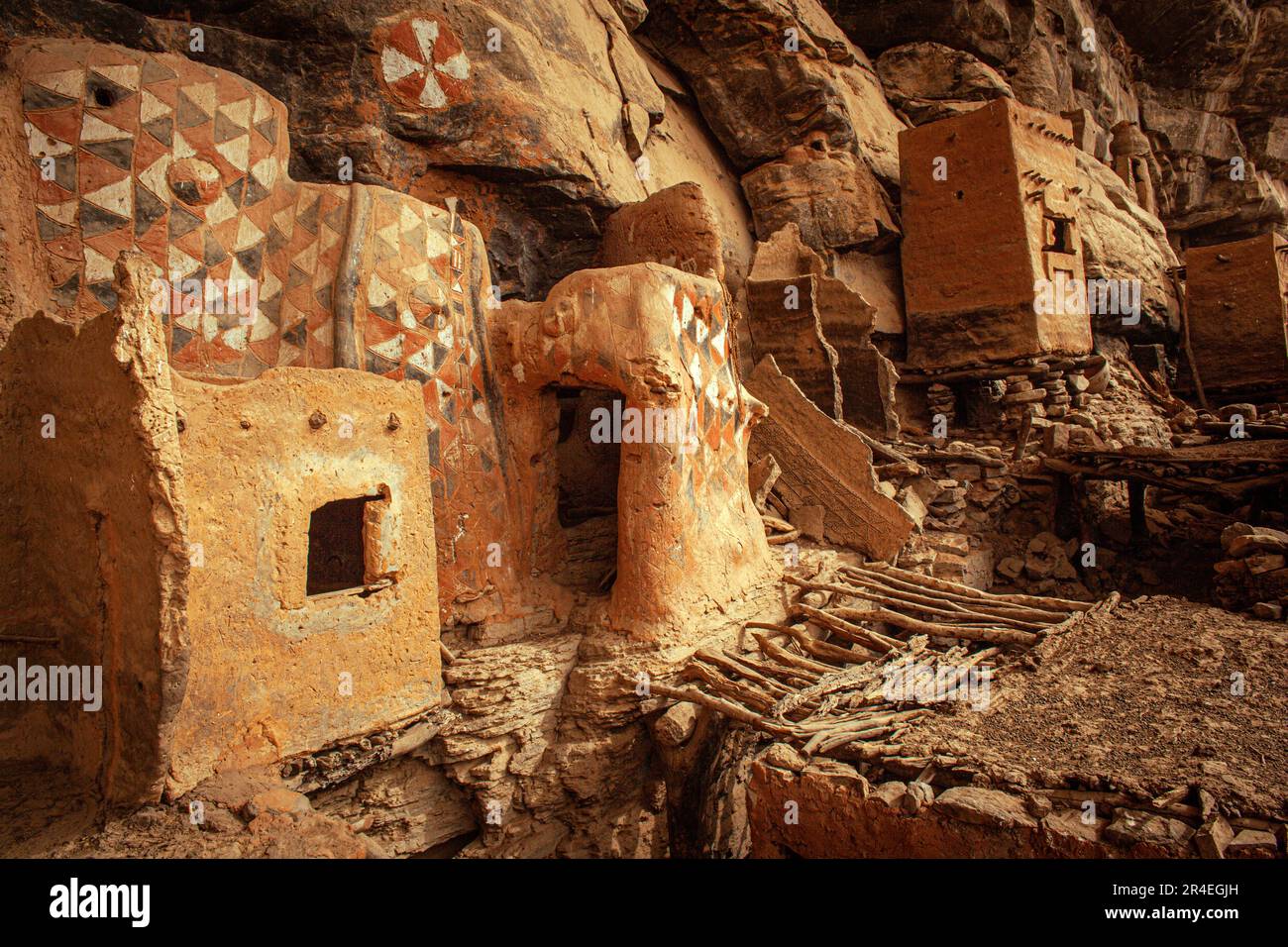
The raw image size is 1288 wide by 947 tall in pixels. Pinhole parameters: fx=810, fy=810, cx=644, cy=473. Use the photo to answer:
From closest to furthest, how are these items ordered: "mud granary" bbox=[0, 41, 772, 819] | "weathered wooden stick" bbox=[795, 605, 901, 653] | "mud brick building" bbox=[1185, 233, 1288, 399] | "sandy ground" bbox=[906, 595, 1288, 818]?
1. "sandy ground" bbox=[906, 595, 1288, 818]
2. "mud granary" bbox=[0, 41, 772, 819]
3. "weathered wooden stick" bbox=[795, 605, 901, 653]
4. "mud brick building" bbox=[1185, 233, 1288, 399]

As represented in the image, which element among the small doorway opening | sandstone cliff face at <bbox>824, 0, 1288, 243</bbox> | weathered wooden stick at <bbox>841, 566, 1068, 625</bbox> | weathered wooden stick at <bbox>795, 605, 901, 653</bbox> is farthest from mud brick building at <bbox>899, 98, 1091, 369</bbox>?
weathered wooden stick at <bbox>795, 605, 901, 653</bbox>

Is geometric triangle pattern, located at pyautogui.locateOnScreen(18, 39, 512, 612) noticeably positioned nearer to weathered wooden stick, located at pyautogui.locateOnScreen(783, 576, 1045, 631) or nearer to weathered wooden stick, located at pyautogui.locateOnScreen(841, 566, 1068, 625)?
weathered wooden stick, located at pyautogui.locateOnScreen(783, 576, 1045, 631)

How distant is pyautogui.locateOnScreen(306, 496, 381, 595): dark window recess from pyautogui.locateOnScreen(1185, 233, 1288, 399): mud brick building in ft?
47.4

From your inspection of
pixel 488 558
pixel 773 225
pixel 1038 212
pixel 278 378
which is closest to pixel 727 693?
pixel 488 558

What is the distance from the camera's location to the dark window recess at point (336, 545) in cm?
548

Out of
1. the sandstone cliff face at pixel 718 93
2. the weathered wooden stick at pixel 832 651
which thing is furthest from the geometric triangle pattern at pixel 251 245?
the weathered wooden stick at pixel 832 651

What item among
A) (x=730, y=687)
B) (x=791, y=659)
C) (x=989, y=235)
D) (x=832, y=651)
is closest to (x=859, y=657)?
(x=832, y=651)

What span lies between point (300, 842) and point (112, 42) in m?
4.95

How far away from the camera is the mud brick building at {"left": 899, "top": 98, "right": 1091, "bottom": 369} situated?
11.2 metres

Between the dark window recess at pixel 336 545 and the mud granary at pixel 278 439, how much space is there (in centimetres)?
2

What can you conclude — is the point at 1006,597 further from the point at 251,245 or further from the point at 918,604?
the point at 251,245

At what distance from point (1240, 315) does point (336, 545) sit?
587 inches

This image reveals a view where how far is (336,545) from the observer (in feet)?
18.1
